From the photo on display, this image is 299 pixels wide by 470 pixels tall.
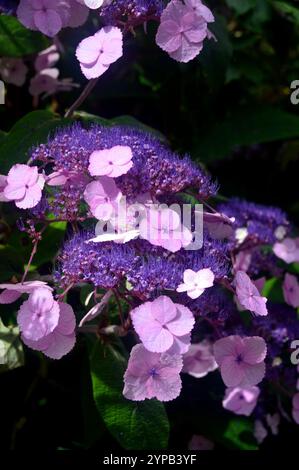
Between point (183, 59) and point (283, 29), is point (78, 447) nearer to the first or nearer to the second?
point (183, 59)

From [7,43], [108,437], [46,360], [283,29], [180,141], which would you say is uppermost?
[7,43]

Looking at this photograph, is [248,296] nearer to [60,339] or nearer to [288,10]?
[60,339]

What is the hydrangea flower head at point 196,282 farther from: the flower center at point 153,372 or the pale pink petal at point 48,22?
the pale pink petal at point 48,22

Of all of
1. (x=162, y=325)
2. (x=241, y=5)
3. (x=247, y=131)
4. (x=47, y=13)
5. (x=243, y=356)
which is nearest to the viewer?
(x=162, y=325)

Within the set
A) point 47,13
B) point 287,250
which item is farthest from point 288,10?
point 47,13

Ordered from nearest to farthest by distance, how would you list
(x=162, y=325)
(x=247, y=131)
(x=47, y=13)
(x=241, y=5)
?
(x=162, y=325)
(x=47, y=13)
(x=241, y=5)
(x=247, y=131)

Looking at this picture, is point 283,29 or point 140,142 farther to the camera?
point 283,29

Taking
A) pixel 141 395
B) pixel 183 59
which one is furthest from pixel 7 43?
pixel 141 395
